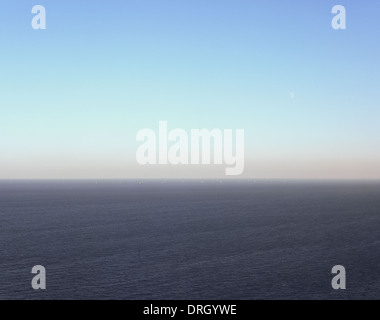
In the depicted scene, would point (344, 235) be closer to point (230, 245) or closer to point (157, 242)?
point (230, 245)

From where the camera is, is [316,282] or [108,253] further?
[108,253]

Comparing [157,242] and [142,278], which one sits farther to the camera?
[157,242]

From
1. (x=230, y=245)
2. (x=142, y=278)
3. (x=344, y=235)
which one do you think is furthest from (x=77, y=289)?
(x=344, y=235)
